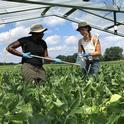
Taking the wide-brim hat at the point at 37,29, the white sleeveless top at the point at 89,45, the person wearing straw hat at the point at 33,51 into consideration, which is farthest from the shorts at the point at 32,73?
the white sleeveless top at the point at 89,45

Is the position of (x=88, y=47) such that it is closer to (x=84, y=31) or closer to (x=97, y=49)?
(x=97, y=49)

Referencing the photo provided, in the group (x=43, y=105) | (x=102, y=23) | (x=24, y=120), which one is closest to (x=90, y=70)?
(x=43, y=105)

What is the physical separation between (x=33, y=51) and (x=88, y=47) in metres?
1.02

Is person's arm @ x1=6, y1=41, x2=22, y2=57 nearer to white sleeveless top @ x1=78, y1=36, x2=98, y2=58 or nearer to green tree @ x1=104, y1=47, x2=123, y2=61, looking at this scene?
white sleeveless top @ x1=78, y1=36, x2=98, y2=58

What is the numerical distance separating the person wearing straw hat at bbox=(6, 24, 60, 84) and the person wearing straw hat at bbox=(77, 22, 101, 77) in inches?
27.6

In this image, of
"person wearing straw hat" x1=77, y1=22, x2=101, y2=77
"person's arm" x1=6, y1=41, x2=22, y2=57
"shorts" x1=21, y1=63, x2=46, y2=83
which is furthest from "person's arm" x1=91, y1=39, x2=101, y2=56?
"person's arm" x1=6, y1=41, x2=22, y2=57

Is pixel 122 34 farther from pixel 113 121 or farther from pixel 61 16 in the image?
pixel 113 121

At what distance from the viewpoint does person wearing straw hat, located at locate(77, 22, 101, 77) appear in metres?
9.21

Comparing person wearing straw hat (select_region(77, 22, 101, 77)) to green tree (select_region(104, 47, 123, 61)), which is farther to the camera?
green tree (select_region(104, 47, 123, 61))

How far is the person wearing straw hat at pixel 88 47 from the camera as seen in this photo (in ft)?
30.2

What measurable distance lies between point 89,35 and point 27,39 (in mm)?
1139

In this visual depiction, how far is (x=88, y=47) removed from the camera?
9328 mm

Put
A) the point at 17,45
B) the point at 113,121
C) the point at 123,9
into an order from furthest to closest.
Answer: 1. the point at 123,9
2. the point at 17,45
3. the point at 113,121

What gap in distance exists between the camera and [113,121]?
1899 millimetres
